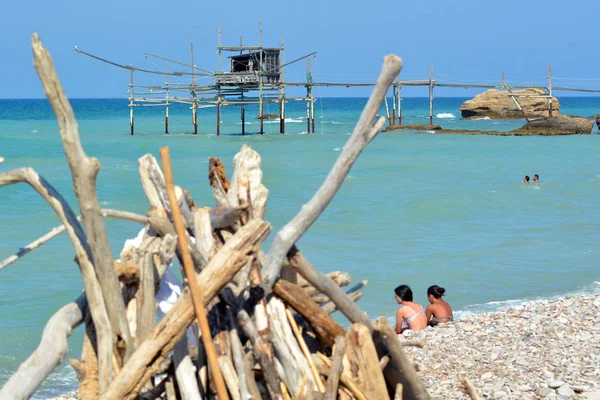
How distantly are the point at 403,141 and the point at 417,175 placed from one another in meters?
11.4

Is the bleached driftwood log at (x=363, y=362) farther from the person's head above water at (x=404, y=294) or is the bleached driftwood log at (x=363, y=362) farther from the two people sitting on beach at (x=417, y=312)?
the person's head above water at (x=404, y=294)

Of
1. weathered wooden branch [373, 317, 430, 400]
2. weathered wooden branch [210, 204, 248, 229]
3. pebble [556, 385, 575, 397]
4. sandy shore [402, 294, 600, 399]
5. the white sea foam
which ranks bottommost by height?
the white sea foam

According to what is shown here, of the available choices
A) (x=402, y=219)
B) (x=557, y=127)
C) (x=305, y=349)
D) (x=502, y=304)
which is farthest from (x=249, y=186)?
(x=557, y=127)

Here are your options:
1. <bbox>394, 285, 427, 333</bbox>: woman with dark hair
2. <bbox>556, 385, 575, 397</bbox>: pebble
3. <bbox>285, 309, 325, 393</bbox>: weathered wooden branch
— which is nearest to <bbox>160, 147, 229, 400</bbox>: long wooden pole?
<bbox>285, 309, 325, 393</bbox>: weathered wooden branch

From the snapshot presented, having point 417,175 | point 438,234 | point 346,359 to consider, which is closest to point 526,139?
point 417,175

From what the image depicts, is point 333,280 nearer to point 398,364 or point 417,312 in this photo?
point 398,364

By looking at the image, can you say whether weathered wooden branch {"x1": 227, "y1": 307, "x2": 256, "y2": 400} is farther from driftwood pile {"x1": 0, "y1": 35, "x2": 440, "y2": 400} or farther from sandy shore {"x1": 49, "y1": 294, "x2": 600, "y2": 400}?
sandy shore {"x1": 49, "y1": 294, "x2": 600, "y2": 400}

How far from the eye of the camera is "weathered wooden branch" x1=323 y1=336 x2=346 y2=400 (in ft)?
11.0

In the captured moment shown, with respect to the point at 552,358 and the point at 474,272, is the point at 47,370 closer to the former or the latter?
the point at 552,358

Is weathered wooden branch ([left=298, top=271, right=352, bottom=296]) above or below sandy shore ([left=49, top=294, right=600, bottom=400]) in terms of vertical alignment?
above

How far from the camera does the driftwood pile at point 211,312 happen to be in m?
3.19

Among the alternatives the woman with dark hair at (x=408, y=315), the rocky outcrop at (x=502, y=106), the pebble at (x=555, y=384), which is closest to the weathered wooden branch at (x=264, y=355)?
A: the pebble at (x=555, y=384)

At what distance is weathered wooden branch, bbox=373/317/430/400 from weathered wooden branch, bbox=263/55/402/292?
19.9 inches

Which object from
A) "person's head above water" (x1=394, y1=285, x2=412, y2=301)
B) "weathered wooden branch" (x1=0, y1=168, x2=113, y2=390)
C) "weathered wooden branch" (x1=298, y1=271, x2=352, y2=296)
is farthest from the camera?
"person's head above water" (x1=394, y1=285, x2=412, y2=301)
